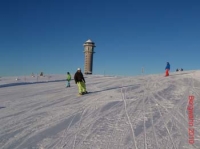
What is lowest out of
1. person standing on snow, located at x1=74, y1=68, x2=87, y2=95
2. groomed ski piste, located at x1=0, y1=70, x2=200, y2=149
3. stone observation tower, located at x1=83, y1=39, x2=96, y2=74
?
groomed ski piste, located at x1=0, y1=70, x2=200, y2=149

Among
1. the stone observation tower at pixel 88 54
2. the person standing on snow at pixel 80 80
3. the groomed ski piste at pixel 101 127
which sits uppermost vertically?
the stone observation tower at pixel 88 54

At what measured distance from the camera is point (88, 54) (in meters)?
82.6

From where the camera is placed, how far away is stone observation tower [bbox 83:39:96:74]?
8001cm

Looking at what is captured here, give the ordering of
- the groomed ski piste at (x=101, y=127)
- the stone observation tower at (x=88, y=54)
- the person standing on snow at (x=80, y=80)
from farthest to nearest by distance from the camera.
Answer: the stone observation tower at (x=88, y=54) → the person standing on snow at (x=80, y=80) → the groomed ski piste at (x=101, y=127)

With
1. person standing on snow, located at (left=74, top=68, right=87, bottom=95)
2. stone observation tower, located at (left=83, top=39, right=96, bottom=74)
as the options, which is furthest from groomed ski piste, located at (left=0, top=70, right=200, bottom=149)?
stone observation tower, located at (left=83, top=39, right=96, bottom=74)

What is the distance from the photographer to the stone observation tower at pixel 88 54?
80012mm

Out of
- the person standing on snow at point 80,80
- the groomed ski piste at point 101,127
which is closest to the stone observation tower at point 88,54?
the person standing on snow at point 80,80

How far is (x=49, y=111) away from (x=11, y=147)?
15.8ft

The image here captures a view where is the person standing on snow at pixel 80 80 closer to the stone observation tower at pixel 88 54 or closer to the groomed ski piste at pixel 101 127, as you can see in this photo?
the groomed ski piste at pixel 101 127

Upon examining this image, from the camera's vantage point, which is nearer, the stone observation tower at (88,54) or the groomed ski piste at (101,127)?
the groomed ski piste at (101,127)

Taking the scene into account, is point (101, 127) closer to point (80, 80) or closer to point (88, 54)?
point (80, 80)

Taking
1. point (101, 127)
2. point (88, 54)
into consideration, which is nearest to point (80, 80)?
point (101, 127)

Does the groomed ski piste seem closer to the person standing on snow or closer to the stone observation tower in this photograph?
the person standing on snow

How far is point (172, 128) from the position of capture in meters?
8.23
